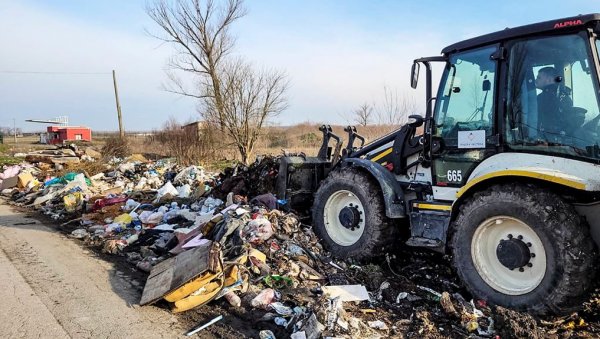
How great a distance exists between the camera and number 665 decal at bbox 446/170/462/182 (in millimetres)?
4793

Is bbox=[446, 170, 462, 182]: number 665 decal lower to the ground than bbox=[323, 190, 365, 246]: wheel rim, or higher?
higher

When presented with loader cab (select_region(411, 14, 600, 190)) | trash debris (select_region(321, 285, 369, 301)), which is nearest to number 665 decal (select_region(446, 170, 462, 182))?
loader cab (select_region(411, 14, 600, 190))

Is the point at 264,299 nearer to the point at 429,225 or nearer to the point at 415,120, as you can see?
the point at 429,225

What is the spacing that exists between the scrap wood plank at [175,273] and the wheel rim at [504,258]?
2.59m

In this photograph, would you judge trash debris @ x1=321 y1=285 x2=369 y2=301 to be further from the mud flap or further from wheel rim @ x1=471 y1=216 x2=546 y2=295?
wheel rim @ x1=471 y1=216 x2=546 y2=295

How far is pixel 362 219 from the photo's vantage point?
18.5 feet

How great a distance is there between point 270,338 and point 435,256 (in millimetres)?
2772

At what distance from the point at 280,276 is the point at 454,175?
2.13 metres

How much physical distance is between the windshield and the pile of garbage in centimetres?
147

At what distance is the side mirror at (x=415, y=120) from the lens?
549 cm

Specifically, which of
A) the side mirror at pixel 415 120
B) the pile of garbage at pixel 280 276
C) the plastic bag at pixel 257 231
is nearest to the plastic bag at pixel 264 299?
the pile of garbage at pixel 280 276

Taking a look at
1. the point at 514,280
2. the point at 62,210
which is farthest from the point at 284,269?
the point at 62,210

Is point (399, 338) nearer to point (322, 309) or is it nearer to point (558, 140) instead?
point (322, 309)

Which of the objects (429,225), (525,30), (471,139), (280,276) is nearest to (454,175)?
(471,139)
